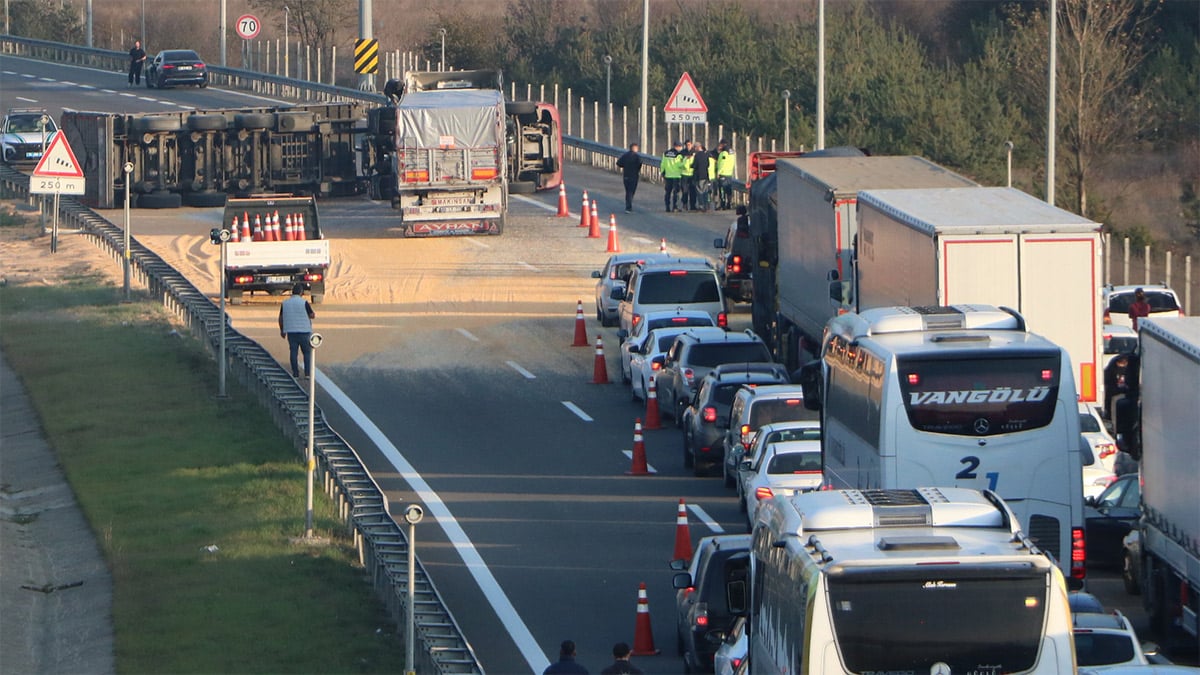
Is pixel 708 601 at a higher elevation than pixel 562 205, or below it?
below

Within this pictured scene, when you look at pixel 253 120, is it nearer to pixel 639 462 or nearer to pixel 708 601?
pixel 639 462

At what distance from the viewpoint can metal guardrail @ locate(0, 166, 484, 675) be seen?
605 inches

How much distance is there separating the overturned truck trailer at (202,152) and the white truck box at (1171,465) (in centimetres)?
3366

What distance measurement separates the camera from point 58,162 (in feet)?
123

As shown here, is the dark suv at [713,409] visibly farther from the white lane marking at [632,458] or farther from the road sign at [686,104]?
the road sign at [686,104]

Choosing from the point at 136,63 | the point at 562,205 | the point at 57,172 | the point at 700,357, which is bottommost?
the point at 700,357

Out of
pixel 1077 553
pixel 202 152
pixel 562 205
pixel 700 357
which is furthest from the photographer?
pixel 562 205

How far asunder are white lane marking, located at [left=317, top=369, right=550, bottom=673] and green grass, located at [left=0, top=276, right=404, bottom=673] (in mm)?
1183

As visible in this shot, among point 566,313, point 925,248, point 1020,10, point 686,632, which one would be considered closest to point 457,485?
point 925,248

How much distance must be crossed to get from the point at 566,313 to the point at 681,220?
1102 centimetres

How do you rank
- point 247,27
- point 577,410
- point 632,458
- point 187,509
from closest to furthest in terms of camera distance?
point 187,509 < point 632,458 < point 577,410 < point 247,27

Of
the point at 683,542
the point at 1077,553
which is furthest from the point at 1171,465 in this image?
the point at 683,542

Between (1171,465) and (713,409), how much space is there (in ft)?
27.0

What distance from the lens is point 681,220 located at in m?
47.2
